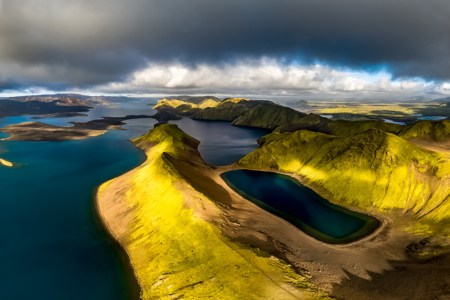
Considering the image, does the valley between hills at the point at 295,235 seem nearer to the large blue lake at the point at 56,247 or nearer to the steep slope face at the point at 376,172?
the steep slope face at the point at 376,172

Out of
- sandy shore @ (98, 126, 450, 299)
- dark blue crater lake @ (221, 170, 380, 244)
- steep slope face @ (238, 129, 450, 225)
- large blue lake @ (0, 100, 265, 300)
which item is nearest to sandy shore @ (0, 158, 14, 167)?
large blue lake @ (0, 100, 265, 300)

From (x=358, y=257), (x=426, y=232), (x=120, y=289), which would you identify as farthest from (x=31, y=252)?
(x=426, y=232)

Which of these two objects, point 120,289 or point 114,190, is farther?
point 114,190

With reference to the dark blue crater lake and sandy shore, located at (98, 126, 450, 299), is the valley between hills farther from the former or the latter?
the dark blue crater lake

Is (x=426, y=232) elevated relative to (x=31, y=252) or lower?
elevated

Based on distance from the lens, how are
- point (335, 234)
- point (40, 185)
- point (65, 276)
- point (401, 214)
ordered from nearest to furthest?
point (65, 276), point (335, 234), point (401, 214), point (40, 185)

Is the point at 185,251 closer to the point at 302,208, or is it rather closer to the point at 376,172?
the point at 302,208

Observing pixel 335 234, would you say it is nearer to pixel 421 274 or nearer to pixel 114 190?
pixel 421 274

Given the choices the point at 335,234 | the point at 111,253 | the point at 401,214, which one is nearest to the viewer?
the point at 111,253
